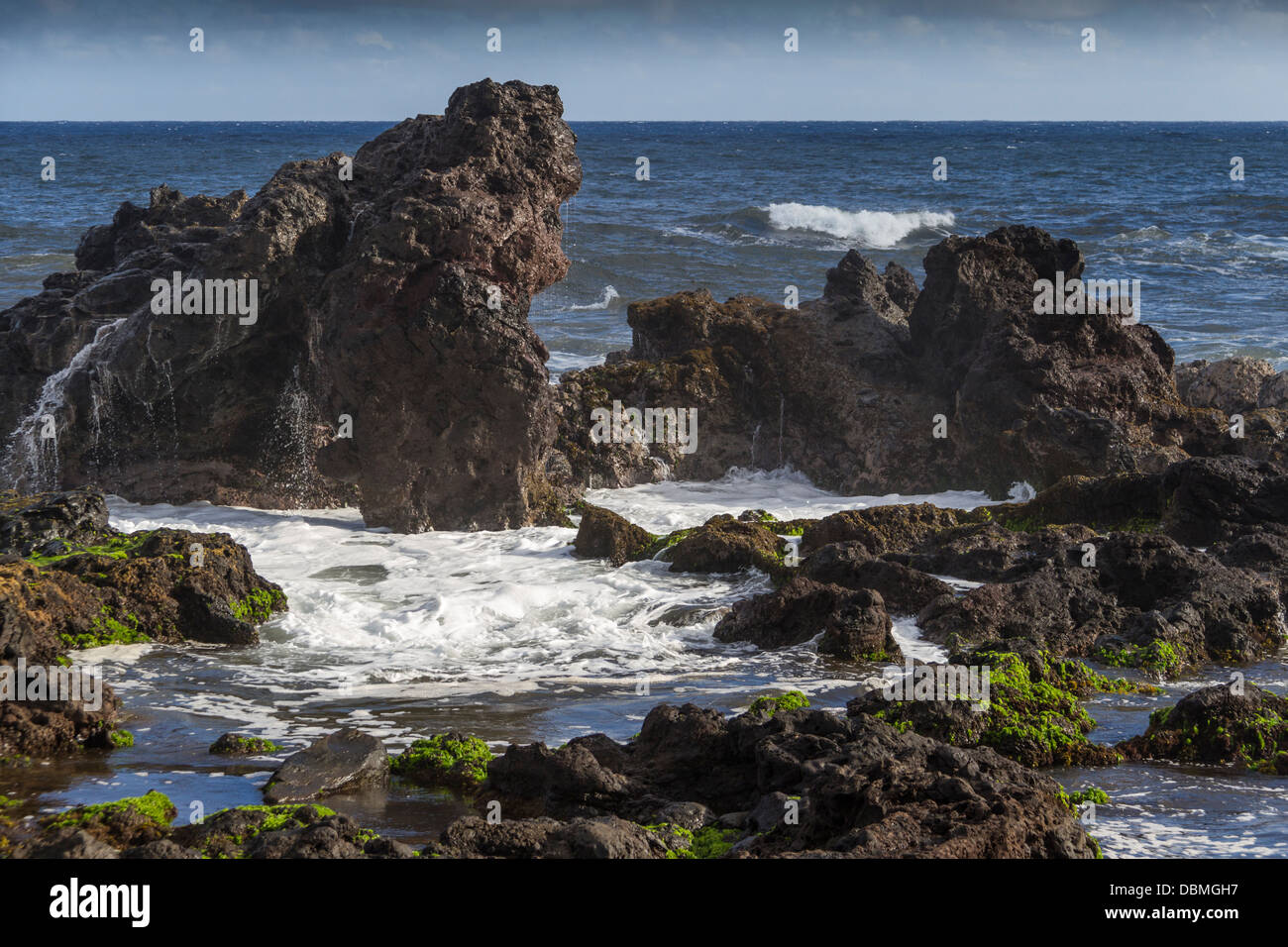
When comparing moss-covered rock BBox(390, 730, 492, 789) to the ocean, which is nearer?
the ocean

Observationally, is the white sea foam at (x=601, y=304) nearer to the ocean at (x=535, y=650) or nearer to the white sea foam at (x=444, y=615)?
the ocean at (x=535, y=650)

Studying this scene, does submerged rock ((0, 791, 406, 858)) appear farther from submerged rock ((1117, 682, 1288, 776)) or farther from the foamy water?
submerged rock ((1117, 682, 1288, 776))

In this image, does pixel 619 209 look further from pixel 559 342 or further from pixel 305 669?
pixel 305 669

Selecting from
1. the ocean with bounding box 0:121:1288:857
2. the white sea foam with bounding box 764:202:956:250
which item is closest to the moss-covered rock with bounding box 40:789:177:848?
the ocean with bounding box 0:121:1288:857

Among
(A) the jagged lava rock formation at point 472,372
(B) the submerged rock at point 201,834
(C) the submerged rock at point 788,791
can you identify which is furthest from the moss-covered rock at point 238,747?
(A) the jagged lava rock formation at point 472,372

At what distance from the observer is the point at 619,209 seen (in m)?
42.3

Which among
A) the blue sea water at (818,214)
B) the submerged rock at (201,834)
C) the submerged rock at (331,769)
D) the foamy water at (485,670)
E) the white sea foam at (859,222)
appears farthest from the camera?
the white sea foam at (859,222)

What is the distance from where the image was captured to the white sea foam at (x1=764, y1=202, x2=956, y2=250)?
139 feet

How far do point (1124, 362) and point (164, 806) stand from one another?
439 inches

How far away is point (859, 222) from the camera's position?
45.1 meters

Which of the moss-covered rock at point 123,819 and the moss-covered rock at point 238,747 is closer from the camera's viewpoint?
the moss-covered rock at point 123,819

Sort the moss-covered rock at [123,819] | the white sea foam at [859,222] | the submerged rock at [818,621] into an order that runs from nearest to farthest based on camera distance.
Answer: the moss-covered rock at [123,819] < the submerged rock at [818,621] < the white sea foam at [859,222]

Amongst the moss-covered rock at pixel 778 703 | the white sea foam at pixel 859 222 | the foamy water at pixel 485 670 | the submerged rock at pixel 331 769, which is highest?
the white sea foam at pixel 859 222

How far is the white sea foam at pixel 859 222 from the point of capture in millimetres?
42281
